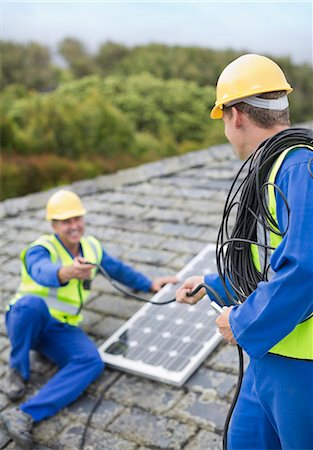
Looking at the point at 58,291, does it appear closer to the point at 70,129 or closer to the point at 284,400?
the point at 284,400

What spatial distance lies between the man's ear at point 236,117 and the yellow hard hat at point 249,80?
0.04m

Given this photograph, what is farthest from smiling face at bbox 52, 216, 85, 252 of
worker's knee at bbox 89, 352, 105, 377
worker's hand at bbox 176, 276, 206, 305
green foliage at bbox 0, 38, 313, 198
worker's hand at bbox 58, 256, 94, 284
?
green foliage at bbox 0, 38, 313, 198

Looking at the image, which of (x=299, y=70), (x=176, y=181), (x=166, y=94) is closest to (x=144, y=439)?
(x=176, y=181)

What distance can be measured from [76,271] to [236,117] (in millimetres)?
2139

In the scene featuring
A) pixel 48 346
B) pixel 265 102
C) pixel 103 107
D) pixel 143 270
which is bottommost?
pixel 103 107

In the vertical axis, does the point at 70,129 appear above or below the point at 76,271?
below

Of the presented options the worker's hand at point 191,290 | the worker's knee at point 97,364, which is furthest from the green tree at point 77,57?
the worker's hand at point 191,290

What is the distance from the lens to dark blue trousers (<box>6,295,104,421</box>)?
378 cm

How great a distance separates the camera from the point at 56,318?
4.30 m

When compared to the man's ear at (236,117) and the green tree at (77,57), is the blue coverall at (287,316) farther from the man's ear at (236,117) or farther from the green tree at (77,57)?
the green tree at (77,57)

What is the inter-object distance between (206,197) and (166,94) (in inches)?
811

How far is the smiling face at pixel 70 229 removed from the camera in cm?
439

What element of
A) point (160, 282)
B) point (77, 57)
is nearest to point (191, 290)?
point (160, 282)

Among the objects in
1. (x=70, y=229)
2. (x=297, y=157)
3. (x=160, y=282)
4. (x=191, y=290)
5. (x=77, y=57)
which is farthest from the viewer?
(x=77, y=57)
